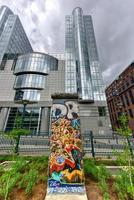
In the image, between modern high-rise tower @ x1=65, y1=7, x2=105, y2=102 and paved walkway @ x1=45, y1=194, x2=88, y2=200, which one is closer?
paved walkway @ x1=45, y1=194, x2=88, y2=200

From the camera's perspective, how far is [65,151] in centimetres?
579

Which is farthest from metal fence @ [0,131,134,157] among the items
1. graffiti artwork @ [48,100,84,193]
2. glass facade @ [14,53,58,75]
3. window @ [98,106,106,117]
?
glass facade @ [14,53,58,75]

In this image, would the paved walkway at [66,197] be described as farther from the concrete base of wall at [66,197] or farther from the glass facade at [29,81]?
the glass facade at [29,81]

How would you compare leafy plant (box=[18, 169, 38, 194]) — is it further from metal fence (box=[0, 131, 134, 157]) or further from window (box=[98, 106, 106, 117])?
window (box=[98, 106, 106, 117])

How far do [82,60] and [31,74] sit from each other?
20675 mm

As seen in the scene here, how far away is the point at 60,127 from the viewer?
6.28 meters

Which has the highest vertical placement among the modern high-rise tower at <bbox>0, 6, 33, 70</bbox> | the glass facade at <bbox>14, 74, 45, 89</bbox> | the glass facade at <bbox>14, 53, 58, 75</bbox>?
the modern high-rise tower at <bbox>0, 6, 33, 70</bbox>

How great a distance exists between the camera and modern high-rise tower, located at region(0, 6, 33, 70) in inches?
1987

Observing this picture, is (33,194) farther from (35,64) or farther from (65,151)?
(35,64)

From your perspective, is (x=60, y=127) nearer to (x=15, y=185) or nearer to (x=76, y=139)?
(x=76, y=139)

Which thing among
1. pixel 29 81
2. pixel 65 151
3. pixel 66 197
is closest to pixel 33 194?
pixel 66 197

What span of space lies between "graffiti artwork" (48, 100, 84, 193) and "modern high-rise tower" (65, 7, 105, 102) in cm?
3420

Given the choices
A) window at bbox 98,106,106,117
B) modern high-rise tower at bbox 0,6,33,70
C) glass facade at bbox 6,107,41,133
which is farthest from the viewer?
modern high-rise tower at bbox 0,6,33,70

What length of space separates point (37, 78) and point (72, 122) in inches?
1625
